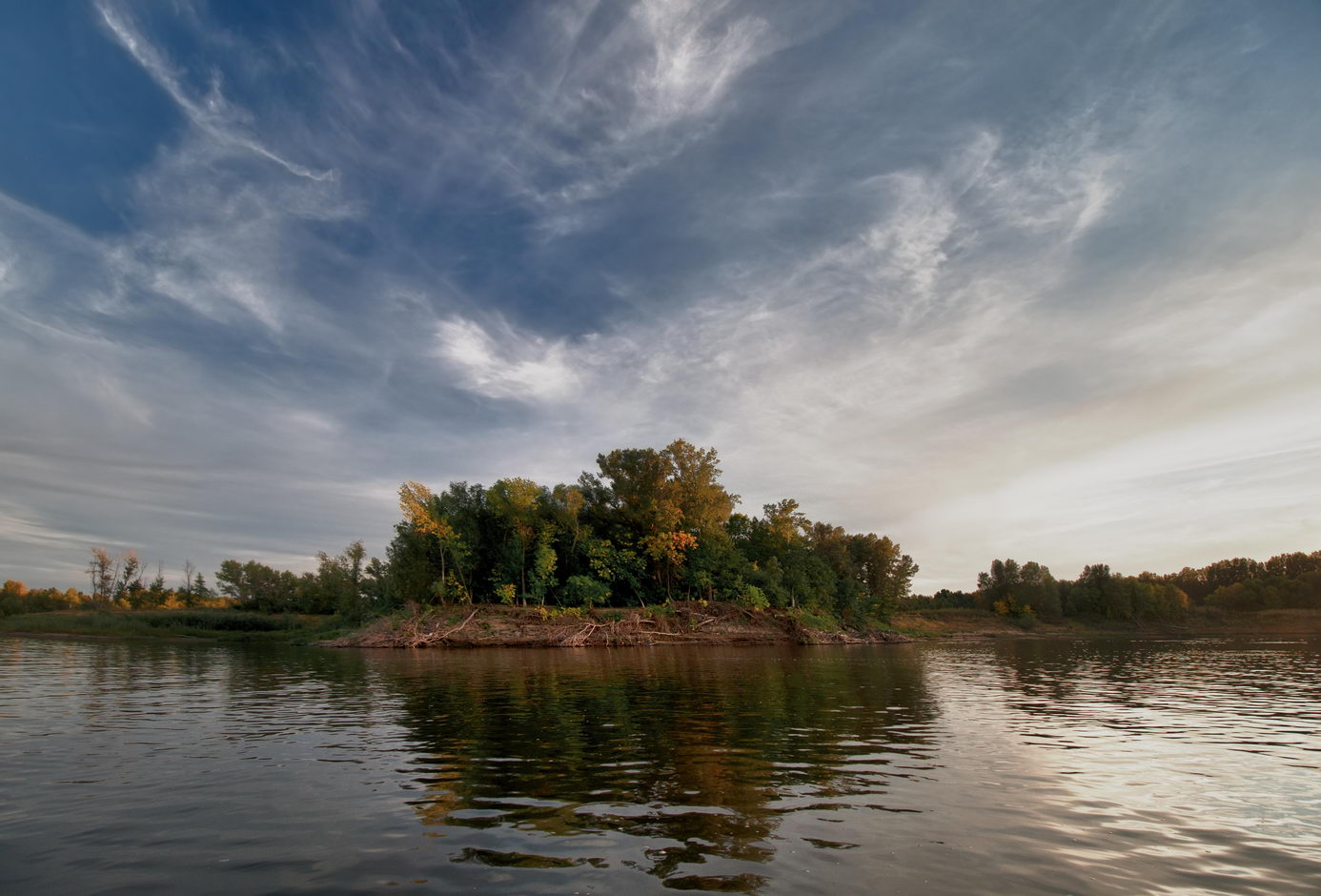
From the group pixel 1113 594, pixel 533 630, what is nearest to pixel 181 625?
pixel 533 630

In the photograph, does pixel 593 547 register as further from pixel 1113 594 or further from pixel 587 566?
pixel 1113 594

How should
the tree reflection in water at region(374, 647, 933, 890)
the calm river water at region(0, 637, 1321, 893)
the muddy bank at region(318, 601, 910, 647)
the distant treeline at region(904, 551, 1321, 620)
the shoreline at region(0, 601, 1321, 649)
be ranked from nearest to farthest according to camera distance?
the calm river water at region(0, 637, 1321, 893) < the tree reflection in water at region(374, 647, 933, 890) < the muddy bank at region(318, 601, 910, 647) < the shoreline at region(0, 601, 1321, 649) < the distant treeline at region(904, 551, 1321, 620)

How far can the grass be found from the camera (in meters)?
77.2

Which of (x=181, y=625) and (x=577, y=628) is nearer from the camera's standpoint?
(x=577, y=628)

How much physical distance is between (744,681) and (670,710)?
9.90 m

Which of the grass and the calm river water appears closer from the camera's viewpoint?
the calm river water

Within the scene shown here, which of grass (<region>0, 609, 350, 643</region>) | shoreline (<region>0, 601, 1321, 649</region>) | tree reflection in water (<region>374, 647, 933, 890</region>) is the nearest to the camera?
tree reflection in water (<region>374, 647, 933, 890</region>)

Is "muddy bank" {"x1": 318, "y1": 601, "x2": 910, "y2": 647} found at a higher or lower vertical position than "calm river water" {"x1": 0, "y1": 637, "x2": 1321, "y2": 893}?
lower

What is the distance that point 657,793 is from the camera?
34.0ft

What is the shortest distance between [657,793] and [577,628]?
6045cm

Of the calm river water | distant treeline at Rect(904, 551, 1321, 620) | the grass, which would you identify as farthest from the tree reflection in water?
distant treeline at Rect(904, 551, 1321, 620)

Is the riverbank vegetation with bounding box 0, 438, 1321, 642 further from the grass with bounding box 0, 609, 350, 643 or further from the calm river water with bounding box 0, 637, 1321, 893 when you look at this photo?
the calm river water with bounding box 0, 637, 1321, 893

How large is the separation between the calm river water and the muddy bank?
43.3 metres

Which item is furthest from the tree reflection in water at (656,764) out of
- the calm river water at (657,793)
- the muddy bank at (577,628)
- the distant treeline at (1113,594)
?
the distant treeline at (1113,594)
